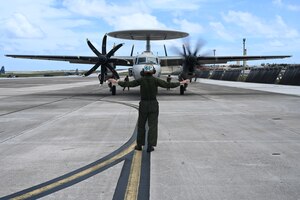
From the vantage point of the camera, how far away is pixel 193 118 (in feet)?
45.8

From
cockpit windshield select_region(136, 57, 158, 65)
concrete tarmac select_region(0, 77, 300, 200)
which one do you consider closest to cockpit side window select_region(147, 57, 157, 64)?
cockpit windshield select_region(136, 57, 158, 65)

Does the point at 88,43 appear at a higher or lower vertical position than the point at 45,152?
higher

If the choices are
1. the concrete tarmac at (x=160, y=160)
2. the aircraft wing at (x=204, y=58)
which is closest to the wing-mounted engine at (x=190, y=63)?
the aircraft wing at (x=204, y=58)

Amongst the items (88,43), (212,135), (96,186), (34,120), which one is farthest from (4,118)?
(88,43)

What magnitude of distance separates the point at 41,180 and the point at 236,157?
3.88 meters

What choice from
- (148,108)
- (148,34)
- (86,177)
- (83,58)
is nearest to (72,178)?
(86,177)

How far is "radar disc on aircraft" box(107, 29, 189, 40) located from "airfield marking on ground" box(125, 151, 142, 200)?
69.6 ft

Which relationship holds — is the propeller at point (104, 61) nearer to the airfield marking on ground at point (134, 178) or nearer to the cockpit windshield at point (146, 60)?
the cockpit windshield at point (146, 60)

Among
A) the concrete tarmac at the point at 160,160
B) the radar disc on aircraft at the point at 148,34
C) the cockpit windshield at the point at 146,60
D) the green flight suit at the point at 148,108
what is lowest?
the concrete tarmac at the point at 160,160

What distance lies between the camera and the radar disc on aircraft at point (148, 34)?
2836cm

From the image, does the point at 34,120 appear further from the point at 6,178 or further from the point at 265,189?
the point at 265,189

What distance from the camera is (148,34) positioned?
97.6ft

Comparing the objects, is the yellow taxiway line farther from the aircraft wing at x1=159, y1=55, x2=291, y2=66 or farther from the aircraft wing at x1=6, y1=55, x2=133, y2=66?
the aircraft wing at x1=159, y1=55, x2=291, y2=66

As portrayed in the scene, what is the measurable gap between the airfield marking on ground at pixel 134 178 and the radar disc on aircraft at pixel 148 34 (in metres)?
21.2
